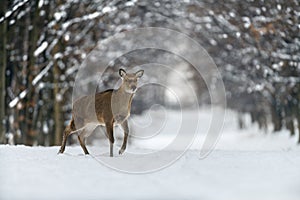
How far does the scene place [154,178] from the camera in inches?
352

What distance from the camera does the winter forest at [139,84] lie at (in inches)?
334

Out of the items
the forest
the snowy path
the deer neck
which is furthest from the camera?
the forest

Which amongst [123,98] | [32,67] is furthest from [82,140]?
[32,67]

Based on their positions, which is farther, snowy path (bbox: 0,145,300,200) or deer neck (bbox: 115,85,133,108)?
deer neck (bbox: 115,85,133,108)

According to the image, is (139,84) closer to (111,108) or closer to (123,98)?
(123,98)

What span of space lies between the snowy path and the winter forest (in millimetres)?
19

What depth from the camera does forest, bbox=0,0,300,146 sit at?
70.7 feet

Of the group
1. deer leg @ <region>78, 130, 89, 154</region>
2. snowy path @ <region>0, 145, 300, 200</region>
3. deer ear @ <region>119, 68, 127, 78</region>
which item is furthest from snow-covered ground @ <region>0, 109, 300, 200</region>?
deer ear @ <region>119, 68, 127, 78</region>

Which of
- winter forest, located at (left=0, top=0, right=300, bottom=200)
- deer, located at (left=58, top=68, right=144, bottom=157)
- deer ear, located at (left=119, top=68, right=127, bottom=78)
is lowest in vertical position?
winter forest, located at (left=0, top=0, right=300, bottom=200)

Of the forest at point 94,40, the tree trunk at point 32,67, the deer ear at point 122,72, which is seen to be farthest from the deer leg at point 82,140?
the tree trunk at point 32,67

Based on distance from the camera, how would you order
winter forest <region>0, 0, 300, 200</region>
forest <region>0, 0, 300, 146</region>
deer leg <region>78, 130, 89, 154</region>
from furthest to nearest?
forest <region>0, 0, 300, 146</region>, deer leg <region>78, 130, 89, 154</region>, winter forest <region>0, 0, 300, 200</region>

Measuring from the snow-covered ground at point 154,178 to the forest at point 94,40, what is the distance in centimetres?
848

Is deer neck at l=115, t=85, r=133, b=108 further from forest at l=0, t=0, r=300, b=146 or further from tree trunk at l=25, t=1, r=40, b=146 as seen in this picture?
tree trunk at l=25, t=1, r=40, b=146

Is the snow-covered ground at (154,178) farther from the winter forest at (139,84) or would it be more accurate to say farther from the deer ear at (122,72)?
the deer ear at (122,72)
